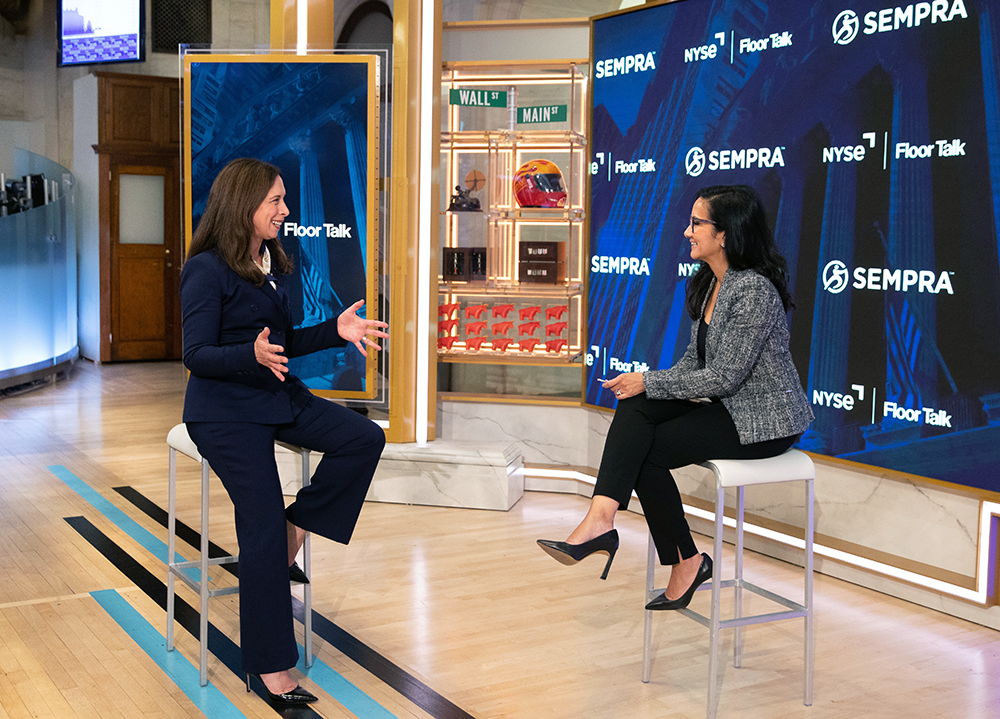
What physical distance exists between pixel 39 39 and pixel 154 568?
916 cm

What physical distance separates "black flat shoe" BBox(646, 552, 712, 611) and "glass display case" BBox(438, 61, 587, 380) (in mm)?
2389

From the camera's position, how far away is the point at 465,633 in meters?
3.23

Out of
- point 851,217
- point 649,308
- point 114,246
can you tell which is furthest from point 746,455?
point 114,246

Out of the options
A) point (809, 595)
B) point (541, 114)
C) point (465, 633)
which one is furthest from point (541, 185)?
point (809, 595)

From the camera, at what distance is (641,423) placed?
279 cm

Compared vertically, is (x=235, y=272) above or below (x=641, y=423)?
above

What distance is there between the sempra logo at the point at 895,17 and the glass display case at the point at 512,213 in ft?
5.16

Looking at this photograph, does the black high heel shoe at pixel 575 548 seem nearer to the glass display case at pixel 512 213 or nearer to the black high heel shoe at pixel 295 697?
the black high heel shoe at pixel 295 697

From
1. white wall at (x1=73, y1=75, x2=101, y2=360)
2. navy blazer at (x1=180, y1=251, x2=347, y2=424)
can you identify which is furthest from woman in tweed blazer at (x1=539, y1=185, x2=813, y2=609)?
white wall at (x1=73, y1=75, x2=101, y2=360)

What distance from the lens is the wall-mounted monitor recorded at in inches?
406

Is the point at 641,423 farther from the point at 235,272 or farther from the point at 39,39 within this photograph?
the point at 39,39

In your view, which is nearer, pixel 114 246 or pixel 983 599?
pixel 983 599

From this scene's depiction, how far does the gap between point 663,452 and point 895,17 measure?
1942 mm

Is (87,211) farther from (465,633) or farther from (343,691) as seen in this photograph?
(343,691)
